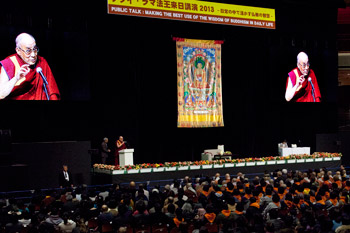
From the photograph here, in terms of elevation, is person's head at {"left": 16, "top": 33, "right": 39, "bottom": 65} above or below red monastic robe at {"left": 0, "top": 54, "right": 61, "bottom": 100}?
above

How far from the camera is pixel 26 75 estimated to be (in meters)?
15.8

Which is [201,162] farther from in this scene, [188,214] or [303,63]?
[188,214]

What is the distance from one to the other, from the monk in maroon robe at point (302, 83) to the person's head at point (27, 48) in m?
11.0

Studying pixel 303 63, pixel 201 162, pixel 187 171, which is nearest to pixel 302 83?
pixel 303 63

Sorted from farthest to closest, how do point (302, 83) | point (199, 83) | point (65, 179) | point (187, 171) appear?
→ point (302, 83) → point (199, 83) → point (187, 171) → point (65, 179)

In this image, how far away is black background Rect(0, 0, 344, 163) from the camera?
53.5 feet

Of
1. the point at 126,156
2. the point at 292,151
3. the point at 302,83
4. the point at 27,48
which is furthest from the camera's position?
the point at 302,83

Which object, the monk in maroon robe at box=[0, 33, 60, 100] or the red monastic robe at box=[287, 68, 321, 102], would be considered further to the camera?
the red monastic robe at box=[287, 68, 321, 102]

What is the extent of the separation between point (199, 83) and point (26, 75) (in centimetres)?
690

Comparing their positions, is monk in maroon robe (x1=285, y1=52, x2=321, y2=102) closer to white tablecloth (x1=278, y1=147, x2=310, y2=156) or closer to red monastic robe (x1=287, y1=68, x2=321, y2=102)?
red monastic robe (x1=287, y1=68, x2=321, y2=102)

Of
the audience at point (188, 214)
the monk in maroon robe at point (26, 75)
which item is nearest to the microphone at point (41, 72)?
the monk in maroon robe at point (26, 75)

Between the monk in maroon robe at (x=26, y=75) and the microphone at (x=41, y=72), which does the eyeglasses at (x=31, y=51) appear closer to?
the monk in maroon robe at (x=26, y=75)

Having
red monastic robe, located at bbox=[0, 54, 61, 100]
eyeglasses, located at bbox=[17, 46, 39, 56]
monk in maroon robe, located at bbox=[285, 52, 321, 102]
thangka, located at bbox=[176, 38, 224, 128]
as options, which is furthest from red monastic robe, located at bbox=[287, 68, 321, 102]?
eyeglasses, located at bbox=[17, 46, 39, 56]

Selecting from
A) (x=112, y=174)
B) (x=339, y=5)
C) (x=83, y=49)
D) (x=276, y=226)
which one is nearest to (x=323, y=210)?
(x=276, y=226)
